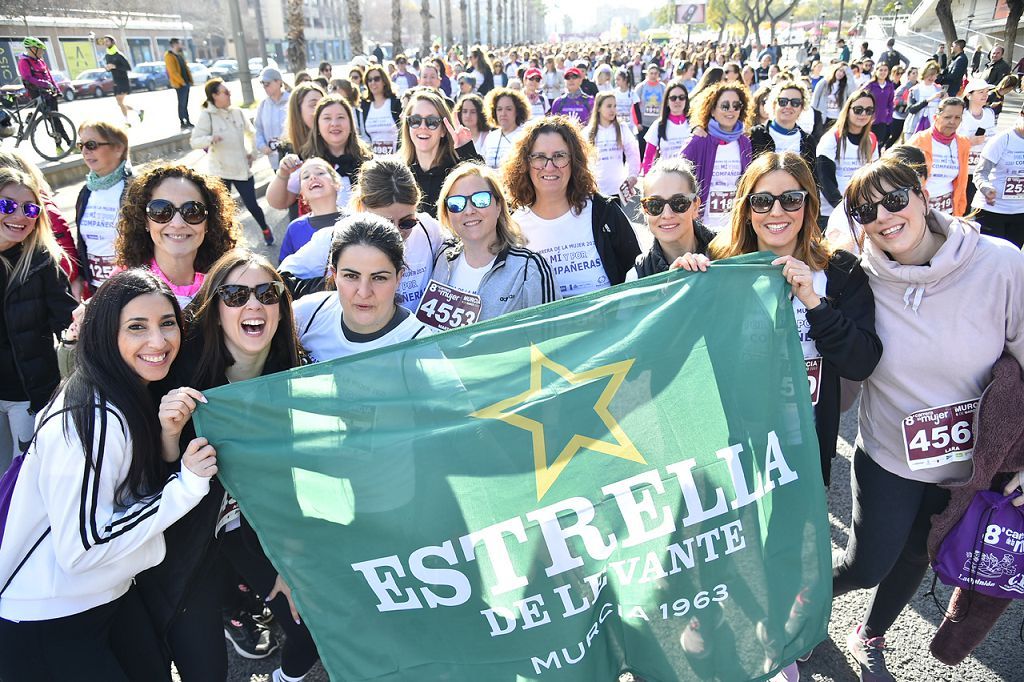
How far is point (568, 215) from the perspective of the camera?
3.77 metres

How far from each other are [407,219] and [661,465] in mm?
1995

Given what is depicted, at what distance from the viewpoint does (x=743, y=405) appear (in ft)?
7.99

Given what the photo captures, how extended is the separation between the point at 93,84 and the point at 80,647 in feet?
133

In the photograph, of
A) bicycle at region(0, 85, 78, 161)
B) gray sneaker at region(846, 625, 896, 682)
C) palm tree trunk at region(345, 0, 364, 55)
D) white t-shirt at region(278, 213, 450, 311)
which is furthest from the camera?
palm tree trunk at region(345, 0, 364, 55)

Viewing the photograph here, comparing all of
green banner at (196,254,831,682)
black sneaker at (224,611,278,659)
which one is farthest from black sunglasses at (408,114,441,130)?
black sneaker at (224,611,278,659)

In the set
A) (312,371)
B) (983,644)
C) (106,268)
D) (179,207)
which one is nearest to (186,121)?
(106,268)

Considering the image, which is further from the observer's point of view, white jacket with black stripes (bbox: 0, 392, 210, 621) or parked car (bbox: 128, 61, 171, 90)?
parked car (bbox: 128, 61, 171, 90)

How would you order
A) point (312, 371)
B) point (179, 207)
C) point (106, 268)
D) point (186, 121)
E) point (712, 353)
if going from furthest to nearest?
point (186, 121)
point (106, 268)
point (179, 207)
point (712, 353)
point (312, 371)

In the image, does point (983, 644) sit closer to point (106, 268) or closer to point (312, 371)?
point (312, 371)

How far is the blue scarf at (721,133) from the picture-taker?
5.87 meters

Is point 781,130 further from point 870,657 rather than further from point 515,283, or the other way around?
A: point 870,657

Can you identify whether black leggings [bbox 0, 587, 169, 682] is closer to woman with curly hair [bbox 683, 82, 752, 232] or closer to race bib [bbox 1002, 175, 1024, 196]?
woman with curly hair [bbox 683, 82, 752, 232]

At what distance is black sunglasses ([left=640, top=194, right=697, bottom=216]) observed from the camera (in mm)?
3084

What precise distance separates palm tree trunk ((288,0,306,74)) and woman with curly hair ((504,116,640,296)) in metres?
17.6
